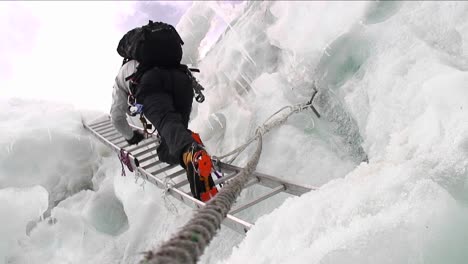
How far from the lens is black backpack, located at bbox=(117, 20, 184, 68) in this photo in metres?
2.84

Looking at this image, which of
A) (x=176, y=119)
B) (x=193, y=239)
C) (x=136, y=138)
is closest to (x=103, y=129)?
(x=136, y=138)

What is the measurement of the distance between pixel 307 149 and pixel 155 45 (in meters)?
1.44

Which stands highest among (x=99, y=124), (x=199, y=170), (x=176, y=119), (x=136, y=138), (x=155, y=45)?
(x=155, y=45)

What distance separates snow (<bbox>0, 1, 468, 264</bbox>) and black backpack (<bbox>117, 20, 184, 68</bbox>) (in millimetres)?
1026

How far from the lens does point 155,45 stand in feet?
9.34

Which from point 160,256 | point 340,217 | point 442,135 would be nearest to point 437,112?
point 442,135

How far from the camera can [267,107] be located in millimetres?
3699

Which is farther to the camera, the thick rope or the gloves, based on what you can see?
the gloves

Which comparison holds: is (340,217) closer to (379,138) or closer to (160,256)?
(160,256)

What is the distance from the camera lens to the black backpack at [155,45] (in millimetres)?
2842

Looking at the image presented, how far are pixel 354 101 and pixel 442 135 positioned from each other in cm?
150

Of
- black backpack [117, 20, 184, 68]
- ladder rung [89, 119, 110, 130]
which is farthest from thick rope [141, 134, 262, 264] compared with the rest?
ladder rung [89, 119, 110, 130]

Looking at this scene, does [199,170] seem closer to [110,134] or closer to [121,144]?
[121,144]

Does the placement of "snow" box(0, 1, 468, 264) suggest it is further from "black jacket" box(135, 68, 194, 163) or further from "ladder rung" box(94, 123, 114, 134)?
"black jacket" box(135, 68, 194, 163)
